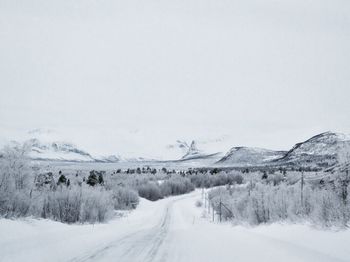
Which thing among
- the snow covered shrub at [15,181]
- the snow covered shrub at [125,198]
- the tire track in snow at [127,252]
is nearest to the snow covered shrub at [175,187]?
the snow covered shrub at [125,198]

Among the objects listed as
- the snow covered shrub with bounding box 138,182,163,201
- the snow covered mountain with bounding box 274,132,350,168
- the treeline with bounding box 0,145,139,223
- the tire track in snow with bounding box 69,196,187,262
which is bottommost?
the snow covered shrub with bounding box 138,182,163,201

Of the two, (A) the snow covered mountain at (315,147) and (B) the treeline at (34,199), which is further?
(A) the snow covered mountain at (315,147)

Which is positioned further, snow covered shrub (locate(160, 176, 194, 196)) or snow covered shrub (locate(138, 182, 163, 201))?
snow covered shrub (locate(160, 176, 194, 196))

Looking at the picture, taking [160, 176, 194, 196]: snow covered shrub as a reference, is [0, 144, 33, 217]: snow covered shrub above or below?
above

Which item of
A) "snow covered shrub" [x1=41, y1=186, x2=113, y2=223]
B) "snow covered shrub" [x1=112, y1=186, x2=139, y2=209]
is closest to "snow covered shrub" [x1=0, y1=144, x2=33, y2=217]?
"snow covered shrub" [x1=41, y1=186, x2=113, y2=223]

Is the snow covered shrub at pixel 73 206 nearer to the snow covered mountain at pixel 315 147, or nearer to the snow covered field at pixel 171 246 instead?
the snow covered field at pixel 171 246

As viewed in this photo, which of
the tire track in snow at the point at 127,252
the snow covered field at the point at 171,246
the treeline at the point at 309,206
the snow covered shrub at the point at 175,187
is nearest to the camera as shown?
the snow covered field at the point at 171,246

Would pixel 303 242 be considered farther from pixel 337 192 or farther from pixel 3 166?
pixel 3 166

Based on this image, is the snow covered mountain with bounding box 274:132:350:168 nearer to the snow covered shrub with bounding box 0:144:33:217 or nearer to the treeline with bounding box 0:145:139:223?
the treeline with bounding box 0:145:139:223

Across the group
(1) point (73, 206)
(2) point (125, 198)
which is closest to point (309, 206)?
(1) point (73, 206)

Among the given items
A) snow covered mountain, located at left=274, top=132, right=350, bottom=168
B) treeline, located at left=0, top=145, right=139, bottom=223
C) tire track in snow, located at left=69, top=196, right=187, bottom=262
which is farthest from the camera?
snow covered mountain, located at left=274, top=132, right=350, bottom=168

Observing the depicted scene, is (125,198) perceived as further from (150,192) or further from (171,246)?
(171,246)

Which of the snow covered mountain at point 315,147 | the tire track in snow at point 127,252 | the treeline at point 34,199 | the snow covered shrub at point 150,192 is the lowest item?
the snow covered shrub at point 150,192

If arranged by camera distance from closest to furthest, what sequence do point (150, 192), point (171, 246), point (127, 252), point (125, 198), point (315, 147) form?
point (127, 252)
point (171, 246)
point (125, 198)
point (150, 192)
point (315, 147)
